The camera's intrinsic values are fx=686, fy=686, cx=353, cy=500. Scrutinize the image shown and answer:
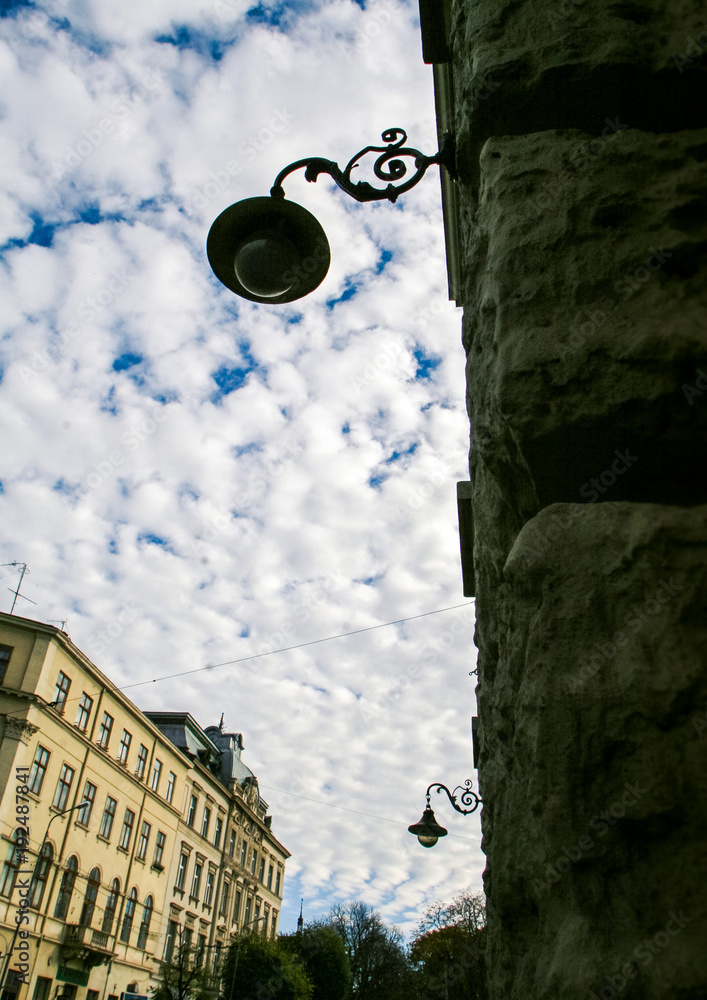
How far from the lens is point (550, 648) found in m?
1.41

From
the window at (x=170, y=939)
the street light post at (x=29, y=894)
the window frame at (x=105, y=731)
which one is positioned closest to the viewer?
the street light post at (x=29, y=894)

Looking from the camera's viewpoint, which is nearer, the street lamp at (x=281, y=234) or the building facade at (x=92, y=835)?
the street lamp at (x=281, y=234)

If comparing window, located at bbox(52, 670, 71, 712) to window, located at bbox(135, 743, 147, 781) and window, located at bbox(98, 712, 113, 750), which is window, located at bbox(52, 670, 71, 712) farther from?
window, located at bbox(135, 743, 147, 781)

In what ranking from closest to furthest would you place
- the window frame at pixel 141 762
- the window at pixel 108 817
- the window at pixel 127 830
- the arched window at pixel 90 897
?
the arched window at pixel 90 897 < the window at pixel 108 817 < the window at pixel 127 830 < the window frame at pixel 141 762

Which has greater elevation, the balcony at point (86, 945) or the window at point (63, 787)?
the window at point (63, 787)

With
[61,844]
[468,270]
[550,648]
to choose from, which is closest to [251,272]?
[468,270]

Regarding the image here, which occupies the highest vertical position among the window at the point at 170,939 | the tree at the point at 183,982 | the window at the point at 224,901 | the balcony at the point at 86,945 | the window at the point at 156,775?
the window at the point at 156,775

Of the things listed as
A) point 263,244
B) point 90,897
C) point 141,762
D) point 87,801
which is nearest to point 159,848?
point 141,762

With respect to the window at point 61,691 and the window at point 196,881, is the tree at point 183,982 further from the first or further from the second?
the window at point 61,691

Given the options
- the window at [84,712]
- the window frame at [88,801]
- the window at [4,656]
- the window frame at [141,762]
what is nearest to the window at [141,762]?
the window frame at [141,762]

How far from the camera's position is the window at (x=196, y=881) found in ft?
116

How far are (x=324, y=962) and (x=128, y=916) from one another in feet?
56.6

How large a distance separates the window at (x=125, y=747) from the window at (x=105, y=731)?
53.4 inches

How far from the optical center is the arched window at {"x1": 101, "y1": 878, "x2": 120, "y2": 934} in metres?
26.6
